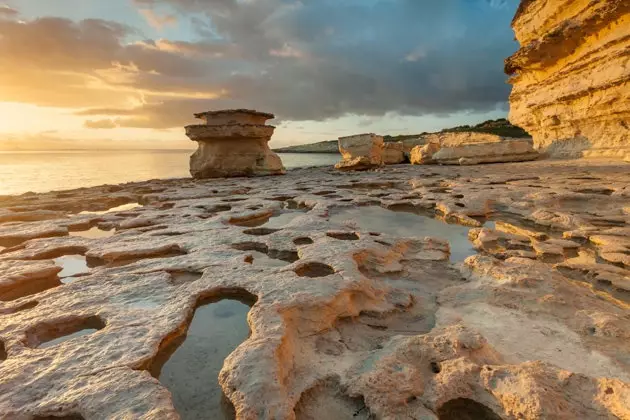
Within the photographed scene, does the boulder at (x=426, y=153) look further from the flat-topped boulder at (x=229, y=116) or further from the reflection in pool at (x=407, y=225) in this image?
the reflection in pool at (x=407, y=225)

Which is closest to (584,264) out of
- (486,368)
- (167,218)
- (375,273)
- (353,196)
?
(375,273)

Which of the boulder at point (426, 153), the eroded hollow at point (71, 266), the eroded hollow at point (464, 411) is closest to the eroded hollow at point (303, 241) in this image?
the eroded hollow at point (71, 266)

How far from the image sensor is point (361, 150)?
47.6 feet

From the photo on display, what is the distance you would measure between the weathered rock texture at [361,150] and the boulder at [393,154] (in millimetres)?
3936

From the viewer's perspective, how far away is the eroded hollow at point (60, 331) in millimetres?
2039

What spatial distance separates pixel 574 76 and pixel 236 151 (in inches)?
439

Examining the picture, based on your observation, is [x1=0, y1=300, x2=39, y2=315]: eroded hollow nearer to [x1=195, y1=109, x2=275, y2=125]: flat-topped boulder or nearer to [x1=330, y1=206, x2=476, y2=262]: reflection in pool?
[x1=330, y1=206, x2=476, y2=262]: reflection in pool

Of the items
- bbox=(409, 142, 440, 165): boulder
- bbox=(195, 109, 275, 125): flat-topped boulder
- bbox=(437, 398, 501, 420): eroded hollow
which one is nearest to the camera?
bbox=(437, 398, 501, 420): eroded hollow

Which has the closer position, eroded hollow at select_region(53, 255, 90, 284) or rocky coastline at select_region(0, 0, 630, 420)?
rocky coastline at select_region(0, 0, 630, 420)

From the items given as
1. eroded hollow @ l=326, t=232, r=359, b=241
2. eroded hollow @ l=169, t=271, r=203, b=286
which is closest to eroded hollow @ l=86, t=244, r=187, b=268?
eroded hollow @ l=169, t=271, r=203, b=286

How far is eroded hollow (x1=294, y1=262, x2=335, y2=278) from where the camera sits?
9.34 feet

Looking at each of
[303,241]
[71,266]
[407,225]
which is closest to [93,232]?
[71,266]

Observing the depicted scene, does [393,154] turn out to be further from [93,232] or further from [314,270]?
[314,270]

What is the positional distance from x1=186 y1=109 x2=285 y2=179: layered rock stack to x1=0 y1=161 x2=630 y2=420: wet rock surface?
873cm
